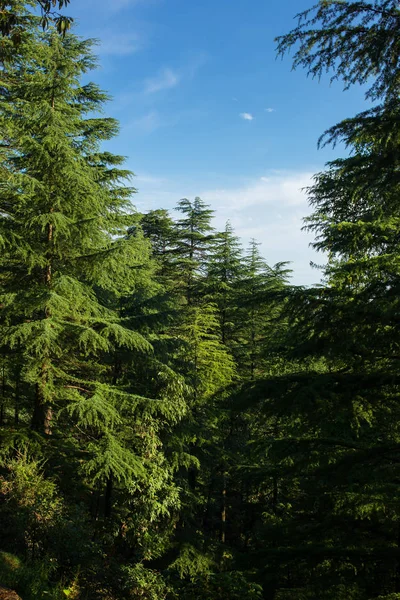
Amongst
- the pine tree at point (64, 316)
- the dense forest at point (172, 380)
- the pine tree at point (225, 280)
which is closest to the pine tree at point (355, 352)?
the dense forest at point (172, 380)

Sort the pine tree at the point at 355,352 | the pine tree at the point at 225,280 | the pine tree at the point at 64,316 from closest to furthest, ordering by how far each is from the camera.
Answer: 1. the pine tree at the point at 355,352
2. the pine tree at the point at 64,316
3. the pine tree at the point at 225,280

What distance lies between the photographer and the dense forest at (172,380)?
5.06 meters

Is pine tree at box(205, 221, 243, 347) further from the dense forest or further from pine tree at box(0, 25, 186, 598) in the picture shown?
pine tree at box(0, 25, 186, 598)

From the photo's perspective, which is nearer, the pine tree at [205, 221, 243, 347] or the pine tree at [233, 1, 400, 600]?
the pine tree at [233, 1, 400, 600]

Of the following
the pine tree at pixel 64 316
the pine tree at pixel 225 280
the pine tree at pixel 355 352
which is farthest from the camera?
the pine tree at pixel 225 280

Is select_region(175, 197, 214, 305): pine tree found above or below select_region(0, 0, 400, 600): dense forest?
above

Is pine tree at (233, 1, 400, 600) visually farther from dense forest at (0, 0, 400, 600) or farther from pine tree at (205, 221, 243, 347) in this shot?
pine tree at (205, 221, 243, 347)

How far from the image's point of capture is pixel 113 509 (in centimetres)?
1292

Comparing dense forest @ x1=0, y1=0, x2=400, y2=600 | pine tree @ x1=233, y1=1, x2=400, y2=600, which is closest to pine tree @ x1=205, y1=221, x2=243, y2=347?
dense forest @ x1=0, y1=0, x2=400, y2=600

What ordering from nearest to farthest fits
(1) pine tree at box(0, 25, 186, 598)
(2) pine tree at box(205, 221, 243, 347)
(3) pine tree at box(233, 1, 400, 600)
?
(3) pine tree at box(233, 1, 400, 600) → (1) pine tree at box(0, 25, 186, 598) → (2) pine tree at box(205, 221, 243, 347)

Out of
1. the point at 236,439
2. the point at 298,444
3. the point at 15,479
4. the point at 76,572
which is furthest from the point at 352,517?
the point at 236,439

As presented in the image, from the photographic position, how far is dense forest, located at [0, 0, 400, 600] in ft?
16.6

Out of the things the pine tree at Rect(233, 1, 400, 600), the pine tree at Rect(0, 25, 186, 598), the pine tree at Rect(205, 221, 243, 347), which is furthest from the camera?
the pine tree at Rect(205, 221, 243, 347)

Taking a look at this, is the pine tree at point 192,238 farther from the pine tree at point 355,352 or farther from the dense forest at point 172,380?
the pine tree at point 355,352
